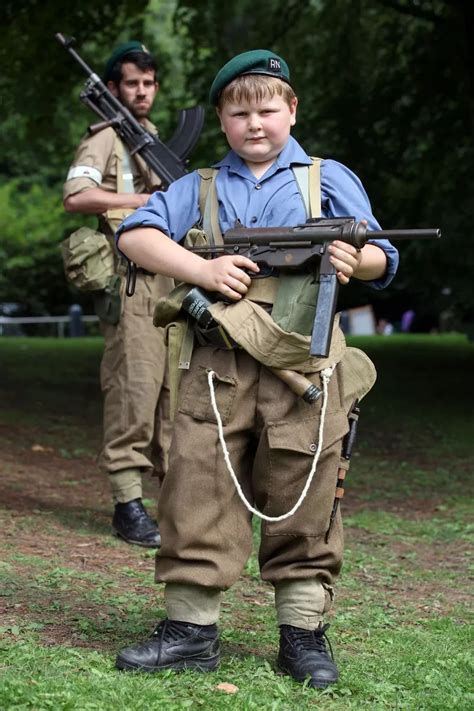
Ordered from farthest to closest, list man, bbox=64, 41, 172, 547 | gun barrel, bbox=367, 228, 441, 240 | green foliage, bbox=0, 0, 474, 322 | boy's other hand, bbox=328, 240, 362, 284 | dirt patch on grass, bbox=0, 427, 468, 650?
1. green foliage, bbox=0, 0, 474, 322
2. man, bbox=64, 41, 172, 547
3. dirt patch on grass, bbox=0, 427, 468, 650
4. boy's other hand, bbox=328, 240, 362, 284
5. gun barrel, bbox=367, 228, 441, 240

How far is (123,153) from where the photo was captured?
6.25m

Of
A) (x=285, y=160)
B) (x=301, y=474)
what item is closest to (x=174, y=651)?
(x=301, y=474)

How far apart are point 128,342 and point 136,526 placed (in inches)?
35.8

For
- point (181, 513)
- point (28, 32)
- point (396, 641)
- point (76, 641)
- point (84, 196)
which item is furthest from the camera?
point (28, 32)

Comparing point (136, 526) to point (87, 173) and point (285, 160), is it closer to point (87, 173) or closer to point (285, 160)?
point (87, 173)

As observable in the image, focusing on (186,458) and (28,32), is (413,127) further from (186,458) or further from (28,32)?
(186,458)

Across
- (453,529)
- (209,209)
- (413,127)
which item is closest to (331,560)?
(209,209)

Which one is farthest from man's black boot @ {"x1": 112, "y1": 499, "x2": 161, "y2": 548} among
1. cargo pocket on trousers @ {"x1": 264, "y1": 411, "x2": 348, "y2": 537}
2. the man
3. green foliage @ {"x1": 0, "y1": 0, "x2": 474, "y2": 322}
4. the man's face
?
green foliage @ {"x1": 0, "y1": 0, "x2": 474, "y2": 322}

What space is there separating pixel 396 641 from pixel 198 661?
3.01 feet

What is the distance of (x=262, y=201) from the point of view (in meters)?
3.89

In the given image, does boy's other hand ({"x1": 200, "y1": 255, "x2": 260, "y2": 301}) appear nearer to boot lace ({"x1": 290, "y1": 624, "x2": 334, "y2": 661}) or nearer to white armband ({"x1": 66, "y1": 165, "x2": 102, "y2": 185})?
boot lace ({"x1": 290, "y1": 624, "x2": 334, "y2": 661})

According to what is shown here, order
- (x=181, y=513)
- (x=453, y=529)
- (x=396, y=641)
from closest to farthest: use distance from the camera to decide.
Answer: (x=181, y=513) → (x=396, y=641) → (x=453, y=529)

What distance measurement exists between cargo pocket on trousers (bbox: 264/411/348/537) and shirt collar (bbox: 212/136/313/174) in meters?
0.80

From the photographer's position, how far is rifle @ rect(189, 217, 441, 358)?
352 cm
